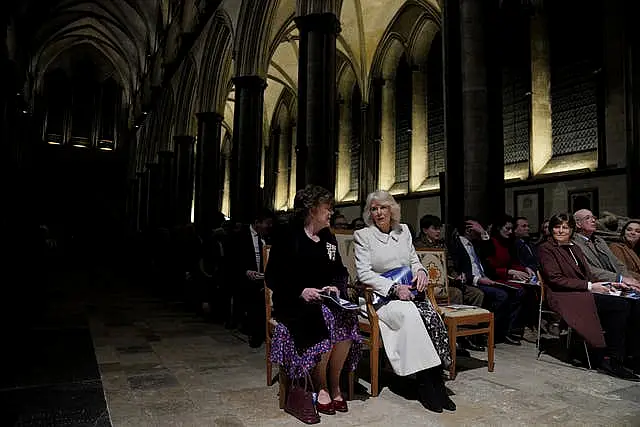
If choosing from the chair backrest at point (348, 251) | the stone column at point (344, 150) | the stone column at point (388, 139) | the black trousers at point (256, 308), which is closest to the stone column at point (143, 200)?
the stone column at point (344, 150)

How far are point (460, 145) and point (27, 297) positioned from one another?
6.23 m

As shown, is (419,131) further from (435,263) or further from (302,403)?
(302,403)

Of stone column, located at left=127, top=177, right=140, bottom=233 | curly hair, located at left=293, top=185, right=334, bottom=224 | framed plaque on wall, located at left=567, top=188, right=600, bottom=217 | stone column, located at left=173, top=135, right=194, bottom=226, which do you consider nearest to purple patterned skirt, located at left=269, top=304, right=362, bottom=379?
curly hair, located at left=293, top=185, right=334, bottom=224

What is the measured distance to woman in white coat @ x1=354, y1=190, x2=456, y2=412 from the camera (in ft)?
8.29

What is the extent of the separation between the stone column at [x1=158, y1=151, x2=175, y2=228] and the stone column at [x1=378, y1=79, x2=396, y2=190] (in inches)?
296

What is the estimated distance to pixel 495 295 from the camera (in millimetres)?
4137

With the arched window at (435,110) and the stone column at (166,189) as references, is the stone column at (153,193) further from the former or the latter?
the arched window at (435,110)

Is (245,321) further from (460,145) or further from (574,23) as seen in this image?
(574,23)

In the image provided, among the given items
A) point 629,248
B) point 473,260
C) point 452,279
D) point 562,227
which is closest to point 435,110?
point 473,260

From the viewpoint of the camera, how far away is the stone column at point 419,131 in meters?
12.6

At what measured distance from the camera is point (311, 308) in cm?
246

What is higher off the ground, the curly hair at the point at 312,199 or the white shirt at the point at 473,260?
the curly hair at the point at 312,199

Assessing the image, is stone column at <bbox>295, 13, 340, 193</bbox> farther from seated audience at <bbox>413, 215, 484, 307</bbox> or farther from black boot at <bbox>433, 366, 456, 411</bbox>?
black boot at <bbox>433, 366, 456, 411</bbox>

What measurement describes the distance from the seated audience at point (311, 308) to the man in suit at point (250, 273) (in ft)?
5.43
